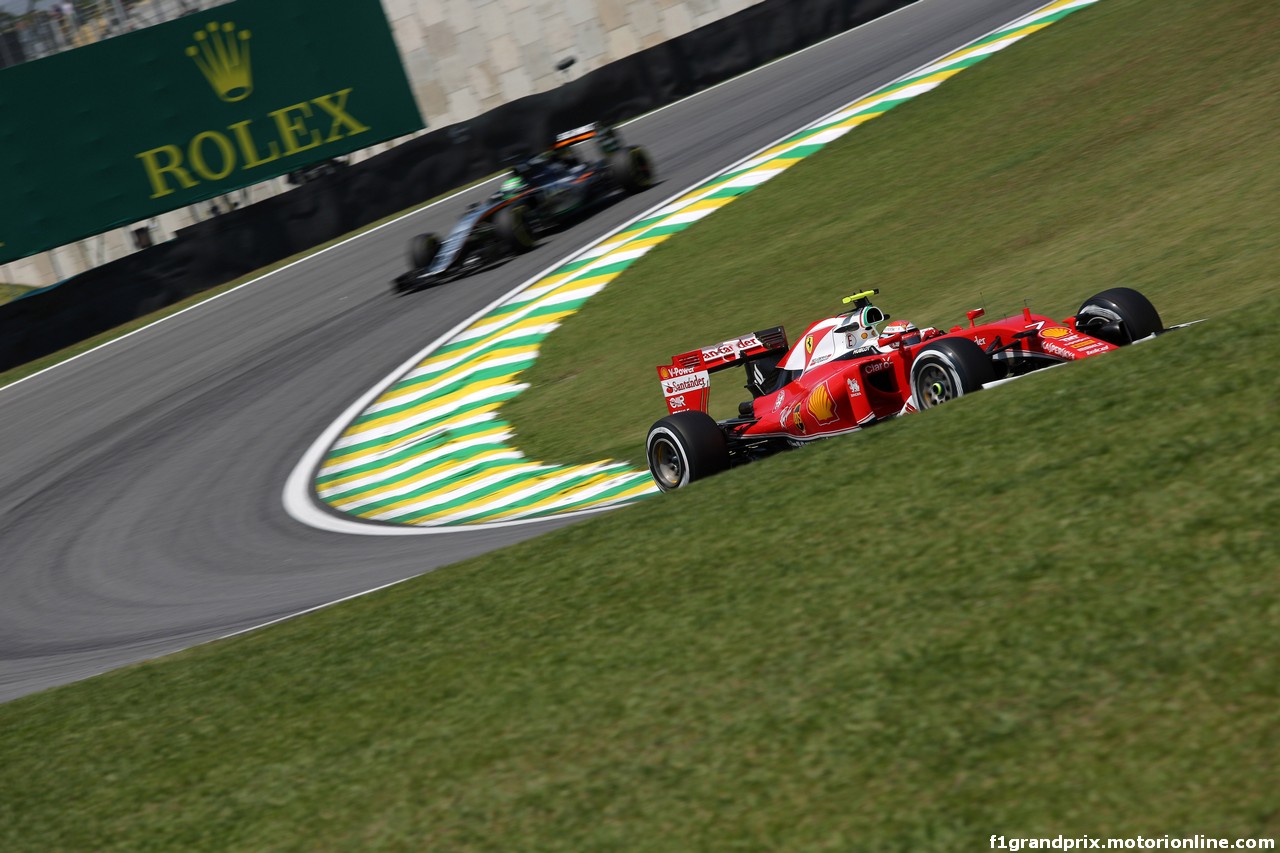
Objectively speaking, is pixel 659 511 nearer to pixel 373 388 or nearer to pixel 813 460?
pixel 813 460

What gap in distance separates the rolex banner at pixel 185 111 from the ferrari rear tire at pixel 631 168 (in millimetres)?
6753

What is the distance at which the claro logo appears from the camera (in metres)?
22.5

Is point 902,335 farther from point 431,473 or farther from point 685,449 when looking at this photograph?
point 431,473

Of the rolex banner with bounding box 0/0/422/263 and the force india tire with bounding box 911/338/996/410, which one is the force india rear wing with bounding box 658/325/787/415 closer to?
the force india tire with bounding box 911/338/996/410

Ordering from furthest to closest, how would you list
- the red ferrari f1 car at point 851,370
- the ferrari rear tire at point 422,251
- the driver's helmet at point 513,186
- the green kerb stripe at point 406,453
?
the driver's helmet at point 513,186 → the ferrari rear tire at point 422,251 → the green kerb stripe at point 406,453 → the red ferrari f1 car at point 851,370

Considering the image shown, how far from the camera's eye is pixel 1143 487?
4848 millimetres

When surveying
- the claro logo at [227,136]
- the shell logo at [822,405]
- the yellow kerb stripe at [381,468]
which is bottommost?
the yellow kerb stripe at [381,468]

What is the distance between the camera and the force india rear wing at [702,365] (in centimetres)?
924

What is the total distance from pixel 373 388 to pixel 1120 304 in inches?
372

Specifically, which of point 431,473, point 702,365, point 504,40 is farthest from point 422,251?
point 504,40

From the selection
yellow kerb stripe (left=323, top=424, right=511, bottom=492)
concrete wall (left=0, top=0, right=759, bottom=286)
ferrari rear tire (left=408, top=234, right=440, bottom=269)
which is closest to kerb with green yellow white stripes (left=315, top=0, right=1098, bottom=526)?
yellow kerb stripe (left=323, top=424, right=511, bottom=492)

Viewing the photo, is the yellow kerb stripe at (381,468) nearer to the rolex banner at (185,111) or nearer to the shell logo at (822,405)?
the shell logo at (822,405)

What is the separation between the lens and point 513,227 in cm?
1883

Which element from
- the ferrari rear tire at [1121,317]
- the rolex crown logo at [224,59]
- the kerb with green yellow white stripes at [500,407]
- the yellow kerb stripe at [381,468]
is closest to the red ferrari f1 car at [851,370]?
the ferrari rear tire at [1121,317]
